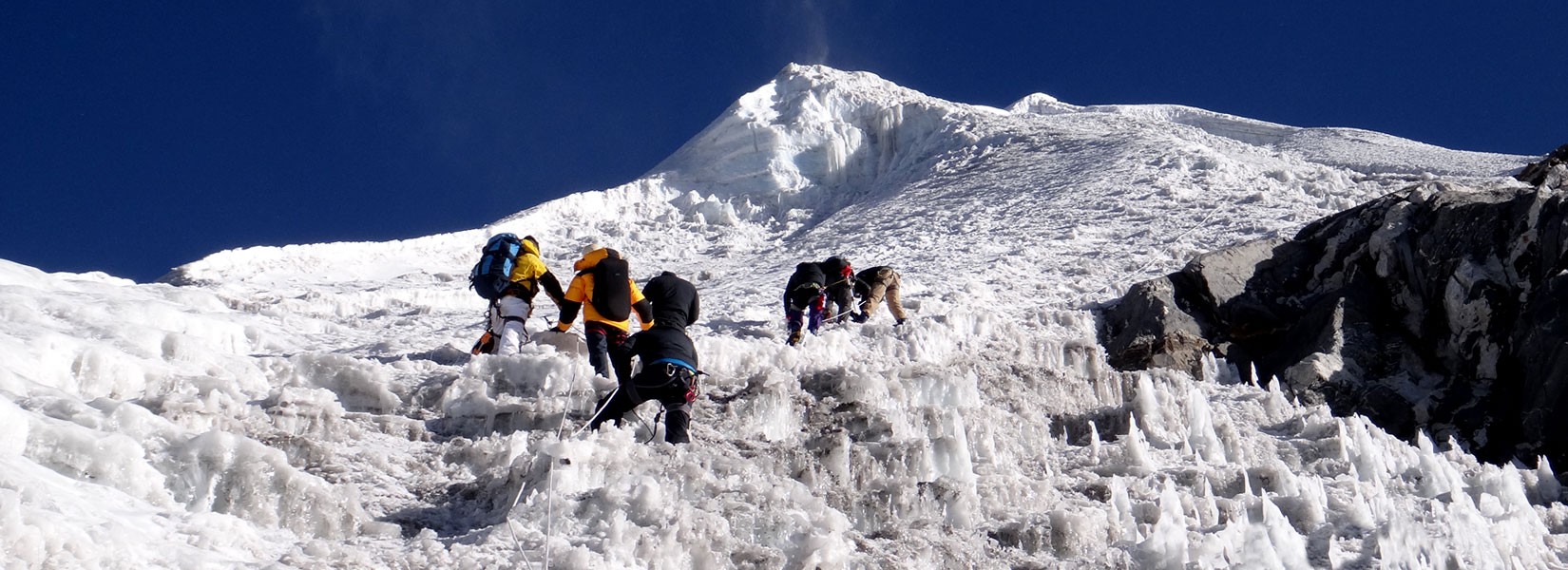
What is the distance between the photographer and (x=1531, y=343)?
1159 centimetres

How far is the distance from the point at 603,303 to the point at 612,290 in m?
0.13

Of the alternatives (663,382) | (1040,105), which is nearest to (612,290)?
(663,382)

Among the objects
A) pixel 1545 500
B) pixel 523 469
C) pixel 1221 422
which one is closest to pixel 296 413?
pixel 523 469

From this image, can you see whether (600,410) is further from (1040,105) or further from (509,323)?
(1040,105)

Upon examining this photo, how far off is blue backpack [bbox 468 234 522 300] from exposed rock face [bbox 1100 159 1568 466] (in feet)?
19.6

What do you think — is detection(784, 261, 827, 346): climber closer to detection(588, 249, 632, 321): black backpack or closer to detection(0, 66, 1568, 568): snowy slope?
detection(0, 66, 1568, 568): snowy slope

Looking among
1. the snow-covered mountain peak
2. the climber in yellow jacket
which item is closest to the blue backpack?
the climber in yellow jacket

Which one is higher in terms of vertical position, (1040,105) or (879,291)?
(1040,105)

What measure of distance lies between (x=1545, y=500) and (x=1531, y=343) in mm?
2584

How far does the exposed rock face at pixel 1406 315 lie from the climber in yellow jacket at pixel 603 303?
5.43 metres

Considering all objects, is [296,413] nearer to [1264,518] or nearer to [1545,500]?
[1264,518]

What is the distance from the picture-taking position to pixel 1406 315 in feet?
44.3

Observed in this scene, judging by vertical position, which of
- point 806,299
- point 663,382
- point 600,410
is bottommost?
point 600,410

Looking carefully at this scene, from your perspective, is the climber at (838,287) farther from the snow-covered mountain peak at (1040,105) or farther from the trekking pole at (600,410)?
the snow-covered mountain peak at (1040,105)
